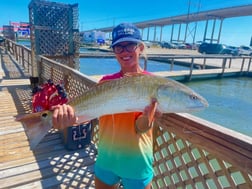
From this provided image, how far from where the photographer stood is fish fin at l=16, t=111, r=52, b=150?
117 cm

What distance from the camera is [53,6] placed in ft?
20.4

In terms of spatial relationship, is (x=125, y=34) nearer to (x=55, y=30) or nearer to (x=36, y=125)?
(x=36, y=125)

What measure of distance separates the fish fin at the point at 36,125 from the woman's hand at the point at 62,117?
0.05m

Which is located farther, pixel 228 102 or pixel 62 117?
pixel 228 102

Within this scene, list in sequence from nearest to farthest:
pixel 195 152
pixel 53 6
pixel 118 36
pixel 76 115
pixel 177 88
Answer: pixel 177 88 → pixel 76 115 → pixel 118 36 → pixel 195 152 → pixel 53 6

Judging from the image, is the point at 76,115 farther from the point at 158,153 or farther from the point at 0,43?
the point at 0,43

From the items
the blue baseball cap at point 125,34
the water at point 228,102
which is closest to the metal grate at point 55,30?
the water at point 228,102

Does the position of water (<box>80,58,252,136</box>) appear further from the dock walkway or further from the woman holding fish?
the woman holding fish

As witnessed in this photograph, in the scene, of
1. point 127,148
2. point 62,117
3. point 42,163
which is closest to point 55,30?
point 42,163

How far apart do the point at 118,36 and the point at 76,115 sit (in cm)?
52

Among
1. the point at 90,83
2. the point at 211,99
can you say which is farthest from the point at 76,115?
the point at 211,99

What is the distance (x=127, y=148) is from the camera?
1.23 meters

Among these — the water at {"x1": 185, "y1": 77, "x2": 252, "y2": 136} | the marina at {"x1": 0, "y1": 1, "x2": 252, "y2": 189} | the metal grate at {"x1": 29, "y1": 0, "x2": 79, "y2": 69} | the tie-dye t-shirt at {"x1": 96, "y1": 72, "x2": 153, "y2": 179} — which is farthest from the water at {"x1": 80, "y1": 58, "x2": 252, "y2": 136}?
the tie-dye t-shirt at {"x1": 96, "y1": 72, "x2": 153, "y2": 179}

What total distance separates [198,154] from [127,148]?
2.04ft
